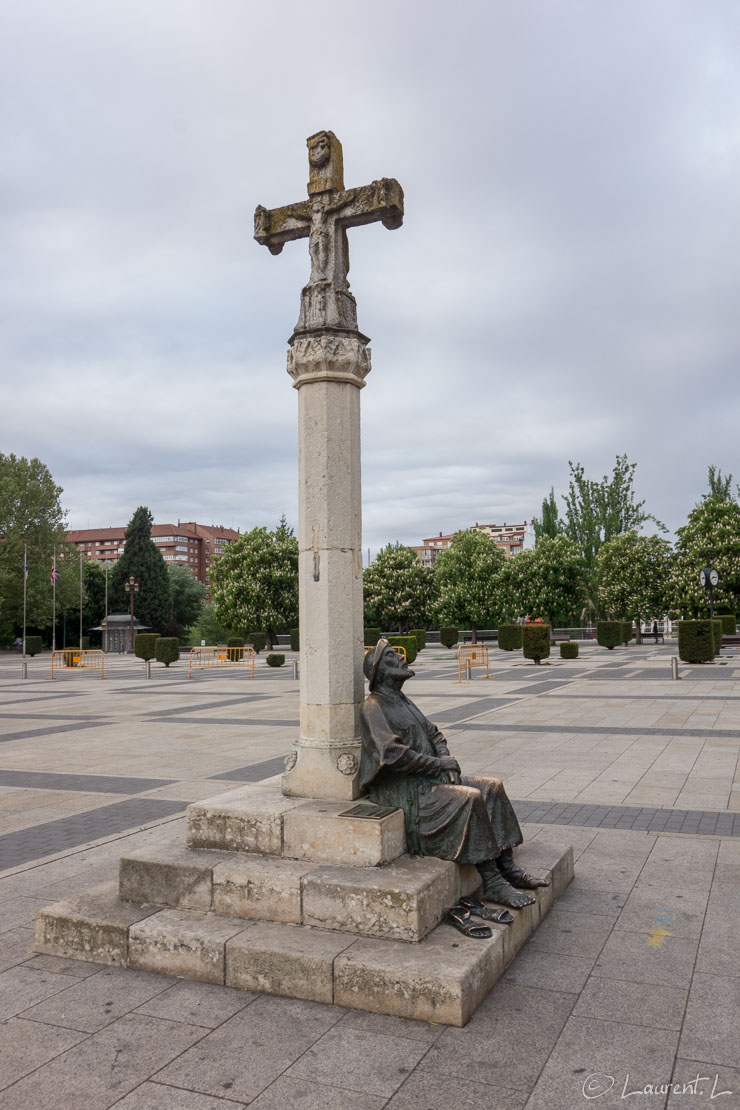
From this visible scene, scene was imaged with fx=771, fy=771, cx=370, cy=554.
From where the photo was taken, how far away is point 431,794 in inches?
176

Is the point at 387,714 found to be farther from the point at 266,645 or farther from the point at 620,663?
the point at 266,645

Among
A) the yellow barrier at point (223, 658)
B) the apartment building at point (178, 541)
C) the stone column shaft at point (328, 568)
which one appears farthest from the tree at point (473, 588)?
the apartment building at point (178, 541)

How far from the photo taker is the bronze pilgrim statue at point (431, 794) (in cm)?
429

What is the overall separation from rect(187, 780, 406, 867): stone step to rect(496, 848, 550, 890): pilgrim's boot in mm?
599

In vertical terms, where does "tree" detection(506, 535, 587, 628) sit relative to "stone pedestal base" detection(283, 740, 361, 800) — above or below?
above

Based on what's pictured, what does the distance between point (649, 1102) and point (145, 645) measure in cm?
3118

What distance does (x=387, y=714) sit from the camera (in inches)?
186

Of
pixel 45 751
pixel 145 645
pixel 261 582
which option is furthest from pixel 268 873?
pixel 261 582

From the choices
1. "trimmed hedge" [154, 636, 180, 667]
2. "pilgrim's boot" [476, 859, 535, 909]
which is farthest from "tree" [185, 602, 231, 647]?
"pilgrim's boot" [476, 859, 535, 909]

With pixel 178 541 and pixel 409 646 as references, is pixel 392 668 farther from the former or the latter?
pixel 178 541

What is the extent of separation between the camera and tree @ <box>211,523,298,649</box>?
4462 centimetres

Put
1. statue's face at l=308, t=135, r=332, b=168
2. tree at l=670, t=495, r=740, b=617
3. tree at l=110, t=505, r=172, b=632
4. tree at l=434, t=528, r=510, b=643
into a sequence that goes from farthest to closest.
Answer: tree at l=110, t=505, r=172, b=632 → tree at l=434, t=528, r=510, b=643 → tree at l=670, t=495, r=740, b=617 → statue's face at l=308, t=135, r=332, b=168

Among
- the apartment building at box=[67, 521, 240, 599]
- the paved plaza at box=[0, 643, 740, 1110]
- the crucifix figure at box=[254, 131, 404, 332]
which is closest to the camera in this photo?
the paved plaza at box=[0, 643, 740, 1110]

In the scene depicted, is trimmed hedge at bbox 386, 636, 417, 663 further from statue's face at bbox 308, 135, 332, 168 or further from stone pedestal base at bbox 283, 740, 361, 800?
statue's face at bbox 308, 135, 332, 168
